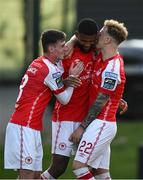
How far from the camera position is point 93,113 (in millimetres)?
11539

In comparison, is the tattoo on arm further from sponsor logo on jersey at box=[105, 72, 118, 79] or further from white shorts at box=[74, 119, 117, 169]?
sponsor logo on jersey at box=[105, 72, 118, 79]

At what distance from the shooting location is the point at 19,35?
2020cm

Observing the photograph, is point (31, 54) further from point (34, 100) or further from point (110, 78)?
point (110, 78)

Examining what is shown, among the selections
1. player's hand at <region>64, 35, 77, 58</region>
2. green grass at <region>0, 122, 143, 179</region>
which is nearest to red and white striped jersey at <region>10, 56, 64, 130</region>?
player's hand at <region>64, 35, 77, 58</region>

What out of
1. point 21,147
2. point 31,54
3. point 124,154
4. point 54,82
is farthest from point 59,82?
point 124,154

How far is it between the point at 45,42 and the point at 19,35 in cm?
876

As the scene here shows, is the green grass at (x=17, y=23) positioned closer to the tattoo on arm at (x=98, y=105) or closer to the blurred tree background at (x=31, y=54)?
the blurred tree background at (x=31, y=54)

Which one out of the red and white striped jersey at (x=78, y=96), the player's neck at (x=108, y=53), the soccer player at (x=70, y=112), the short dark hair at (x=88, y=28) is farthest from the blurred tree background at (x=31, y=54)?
the short dark hair at (x=88, y=28)

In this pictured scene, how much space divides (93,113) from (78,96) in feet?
1.24

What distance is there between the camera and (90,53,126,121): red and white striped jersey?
37.6 ft

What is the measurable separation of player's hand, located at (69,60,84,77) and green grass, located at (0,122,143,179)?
4603mm

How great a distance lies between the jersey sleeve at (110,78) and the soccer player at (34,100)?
0.96 feet

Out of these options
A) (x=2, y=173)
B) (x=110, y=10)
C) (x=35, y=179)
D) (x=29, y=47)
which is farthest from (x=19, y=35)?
(x=110, y=10)

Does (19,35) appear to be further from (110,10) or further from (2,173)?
(110,10)
